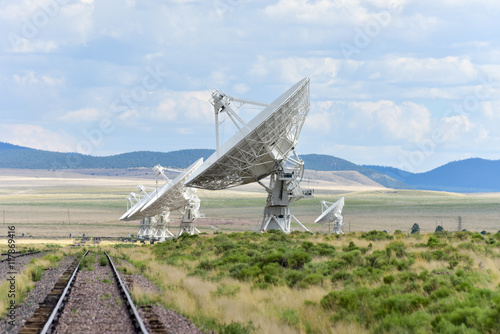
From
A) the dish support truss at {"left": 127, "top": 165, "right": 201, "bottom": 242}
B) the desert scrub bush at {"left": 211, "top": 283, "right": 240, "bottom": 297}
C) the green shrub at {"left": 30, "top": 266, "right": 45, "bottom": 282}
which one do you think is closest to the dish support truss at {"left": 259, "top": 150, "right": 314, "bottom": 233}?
→ the dish support truss at {"left": 127, "top": 165, "right": 201, "bottom": 242}

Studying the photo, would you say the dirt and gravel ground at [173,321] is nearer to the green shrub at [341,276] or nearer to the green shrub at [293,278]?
the green shrub at [293,278]

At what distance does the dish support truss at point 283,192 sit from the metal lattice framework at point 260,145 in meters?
0.86

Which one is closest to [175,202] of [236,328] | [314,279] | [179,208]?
[179,208]

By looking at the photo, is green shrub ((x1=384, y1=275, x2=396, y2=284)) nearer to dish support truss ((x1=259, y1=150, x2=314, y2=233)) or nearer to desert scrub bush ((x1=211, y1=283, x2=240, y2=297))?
desert scrub bush ((x1=211, y1=283, x2=240, y2=297))

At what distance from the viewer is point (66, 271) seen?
25.1 m

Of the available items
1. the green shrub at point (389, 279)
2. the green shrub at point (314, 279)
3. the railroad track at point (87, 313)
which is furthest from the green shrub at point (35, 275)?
the green shrub at point (389, 279)

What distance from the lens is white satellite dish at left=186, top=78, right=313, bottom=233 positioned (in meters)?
37.1

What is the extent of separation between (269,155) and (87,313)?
27317 millimetres

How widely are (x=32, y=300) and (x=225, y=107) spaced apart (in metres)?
23.3

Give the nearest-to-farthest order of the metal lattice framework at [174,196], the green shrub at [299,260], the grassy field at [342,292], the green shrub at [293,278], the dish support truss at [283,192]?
1. the grassy field at [342,292]
2. the green shrub at [293,278]
3. the green shrub at [299,260]
4. the dish support truss at [283,192]
5. the metal lattice framework at [174,196]

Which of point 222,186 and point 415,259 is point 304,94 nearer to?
point 222,186

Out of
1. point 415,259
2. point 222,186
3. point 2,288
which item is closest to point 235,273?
point 415,259

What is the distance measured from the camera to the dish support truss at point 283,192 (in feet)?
141

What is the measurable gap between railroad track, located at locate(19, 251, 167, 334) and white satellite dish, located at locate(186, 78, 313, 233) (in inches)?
742
